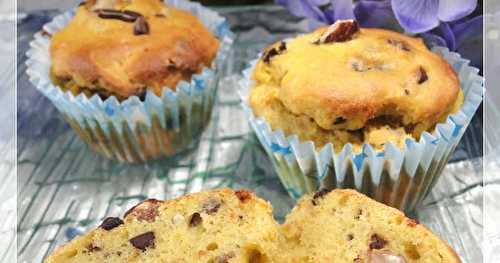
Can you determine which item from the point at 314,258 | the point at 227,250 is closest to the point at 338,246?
the point at 314,258

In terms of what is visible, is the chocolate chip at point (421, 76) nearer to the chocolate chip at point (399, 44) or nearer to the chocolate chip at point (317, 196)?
the chocolate chip at point (399, 44)

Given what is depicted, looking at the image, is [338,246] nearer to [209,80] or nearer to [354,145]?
[354,145]

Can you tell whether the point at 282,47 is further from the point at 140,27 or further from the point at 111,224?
the point at 111,224

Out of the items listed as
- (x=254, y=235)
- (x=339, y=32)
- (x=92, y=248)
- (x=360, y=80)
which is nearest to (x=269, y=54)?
(x=339, y=32)

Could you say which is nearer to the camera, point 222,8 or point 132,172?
point 132,172

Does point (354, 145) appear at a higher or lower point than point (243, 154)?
higher

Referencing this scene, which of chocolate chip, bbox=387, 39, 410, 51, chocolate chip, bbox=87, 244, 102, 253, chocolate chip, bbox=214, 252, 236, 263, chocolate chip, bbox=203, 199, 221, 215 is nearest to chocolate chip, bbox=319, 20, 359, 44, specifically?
chocolate chip, bbox=387, 39, 410, 51
